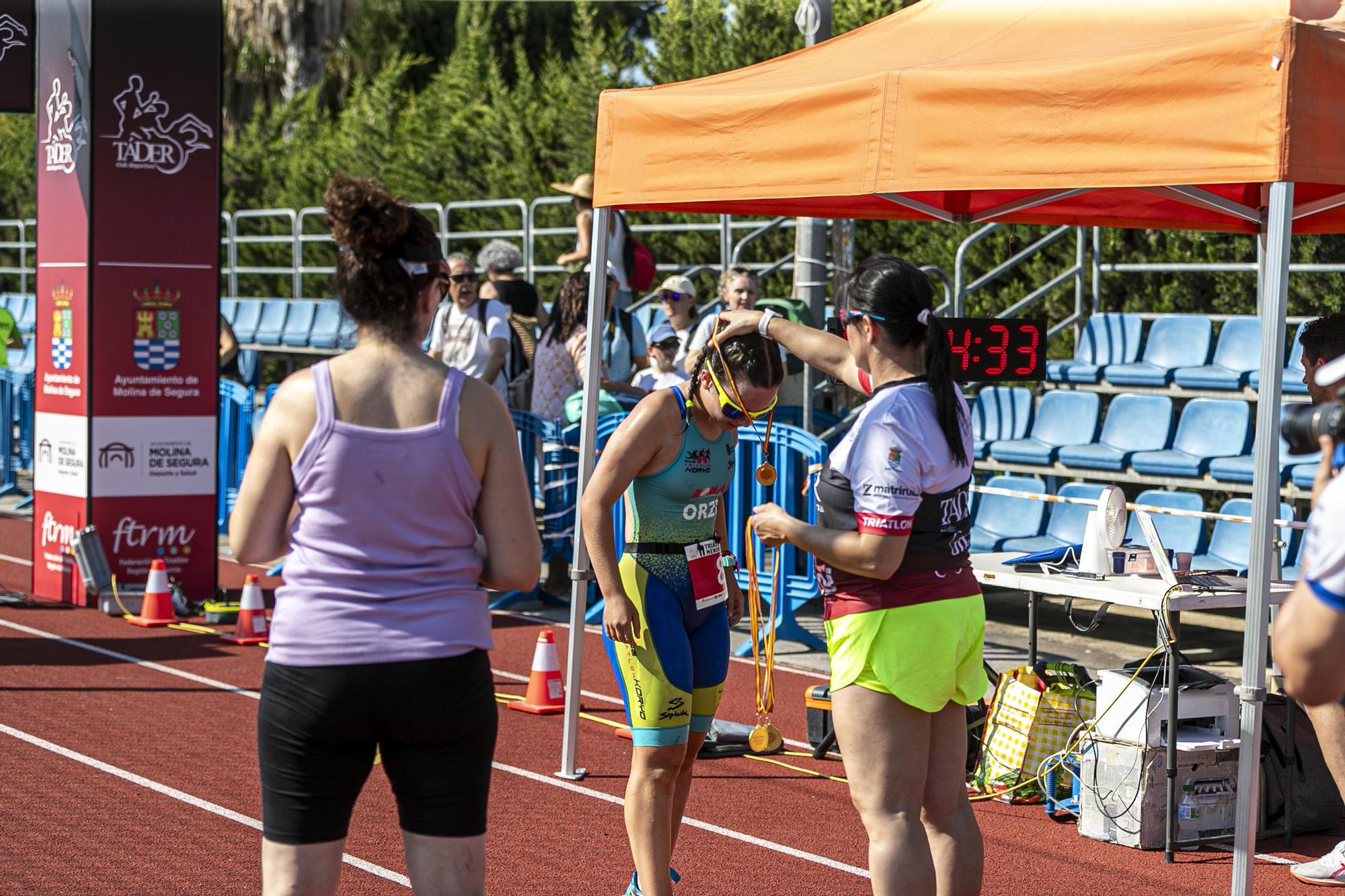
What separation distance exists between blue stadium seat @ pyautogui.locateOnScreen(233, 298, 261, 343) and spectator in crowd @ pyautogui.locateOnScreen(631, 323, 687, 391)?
11.1m

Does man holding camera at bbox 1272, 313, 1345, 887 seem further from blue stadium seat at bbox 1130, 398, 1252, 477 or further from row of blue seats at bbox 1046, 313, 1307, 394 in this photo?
row of blue seats at bbox 1046, 313, 1307, 394

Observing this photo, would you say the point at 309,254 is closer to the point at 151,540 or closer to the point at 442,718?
the point at 151,540

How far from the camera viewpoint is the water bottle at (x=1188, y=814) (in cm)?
597

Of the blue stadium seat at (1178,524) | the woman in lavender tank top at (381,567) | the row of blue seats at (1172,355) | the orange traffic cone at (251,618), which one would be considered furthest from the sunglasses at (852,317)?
the row of blue seats at (1172,355)

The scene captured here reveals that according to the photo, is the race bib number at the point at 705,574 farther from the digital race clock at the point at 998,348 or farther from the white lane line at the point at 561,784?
the digital race clock at the point at 998,348

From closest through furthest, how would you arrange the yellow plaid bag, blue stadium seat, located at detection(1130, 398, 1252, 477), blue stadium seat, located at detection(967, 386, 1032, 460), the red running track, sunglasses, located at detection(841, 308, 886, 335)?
sunglasses, located at detection(841, 308, 886, 335), the red running track, the yellow plaid bag, blue stadium seat, located at detection(1130, 398, 1252, 477), blue stadium seat, located at detection(967, 386, 1032, 460)

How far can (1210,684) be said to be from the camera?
20.2 feet

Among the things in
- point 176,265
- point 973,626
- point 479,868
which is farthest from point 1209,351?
point 479,868

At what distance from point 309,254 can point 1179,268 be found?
15.3 meters

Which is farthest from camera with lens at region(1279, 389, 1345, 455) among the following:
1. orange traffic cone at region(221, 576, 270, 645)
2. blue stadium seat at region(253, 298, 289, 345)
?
blue stadium seat at region(253, 298, 289, 345)

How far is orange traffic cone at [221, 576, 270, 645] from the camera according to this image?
9.47m

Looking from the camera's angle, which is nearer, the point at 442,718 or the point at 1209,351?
the point at 442,718

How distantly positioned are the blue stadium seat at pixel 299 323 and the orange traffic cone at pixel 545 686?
11840 mm

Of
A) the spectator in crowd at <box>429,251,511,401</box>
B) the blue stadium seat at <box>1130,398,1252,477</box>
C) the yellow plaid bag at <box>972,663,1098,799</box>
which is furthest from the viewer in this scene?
the spectator in crowd at <box>429,251,511,401</box>
